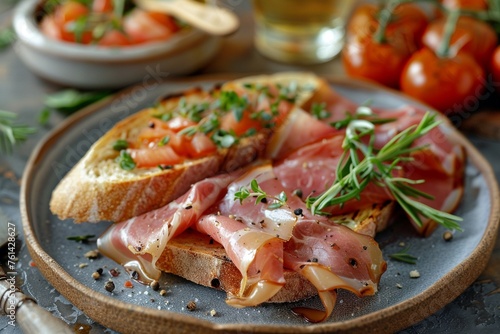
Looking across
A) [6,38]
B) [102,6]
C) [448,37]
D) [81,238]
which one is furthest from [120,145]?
[6,38]

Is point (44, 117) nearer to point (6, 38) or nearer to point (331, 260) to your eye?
point (6, 38)

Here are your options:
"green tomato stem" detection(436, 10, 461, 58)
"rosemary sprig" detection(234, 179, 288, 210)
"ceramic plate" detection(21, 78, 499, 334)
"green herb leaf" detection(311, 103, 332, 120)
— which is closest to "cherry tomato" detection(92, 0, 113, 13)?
"ceramic plate" detection(21, 78, 499, 334)

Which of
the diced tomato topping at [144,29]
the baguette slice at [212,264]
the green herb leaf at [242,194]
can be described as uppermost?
the green herb leaf at [242,194]

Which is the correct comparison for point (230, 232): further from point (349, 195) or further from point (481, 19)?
point (481, 19)

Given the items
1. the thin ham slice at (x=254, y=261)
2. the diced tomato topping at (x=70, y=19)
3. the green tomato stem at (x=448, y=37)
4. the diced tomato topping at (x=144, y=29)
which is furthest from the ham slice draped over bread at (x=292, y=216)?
the diced tomato topping at (x=70, y=19)

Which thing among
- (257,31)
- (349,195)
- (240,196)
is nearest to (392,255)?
(349,195)

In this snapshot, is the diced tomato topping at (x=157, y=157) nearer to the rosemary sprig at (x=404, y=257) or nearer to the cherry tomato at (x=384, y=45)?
the rosemary sprig at (x=404, y=257)
